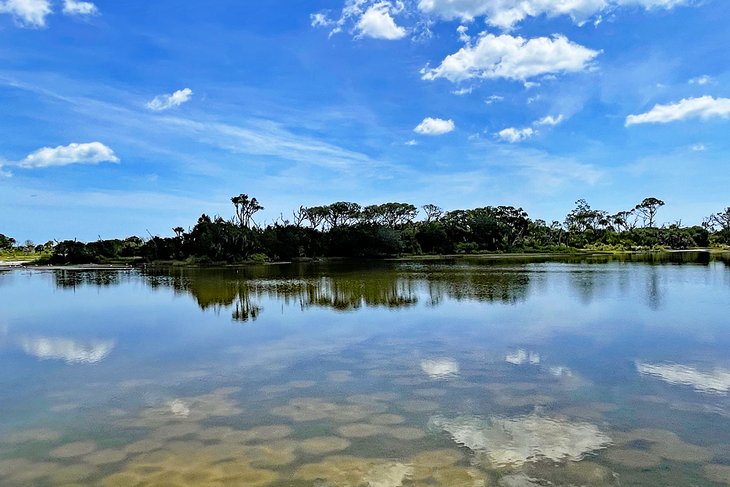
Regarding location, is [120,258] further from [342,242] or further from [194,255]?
[342,242]

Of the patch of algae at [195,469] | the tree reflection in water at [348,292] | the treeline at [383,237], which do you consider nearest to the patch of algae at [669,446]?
the patch of algae at [195,469]

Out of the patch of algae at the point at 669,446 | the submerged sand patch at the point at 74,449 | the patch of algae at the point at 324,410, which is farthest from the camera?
the patch of algae at the point at 324,410

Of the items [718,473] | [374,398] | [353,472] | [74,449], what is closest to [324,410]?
[374,398]

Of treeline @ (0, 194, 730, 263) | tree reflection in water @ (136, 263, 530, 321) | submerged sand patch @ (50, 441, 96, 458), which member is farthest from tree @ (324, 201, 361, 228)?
submerged sand patch @ (50, 441, 96, 458)

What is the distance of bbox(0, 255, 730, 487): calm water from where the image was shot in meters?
5.77

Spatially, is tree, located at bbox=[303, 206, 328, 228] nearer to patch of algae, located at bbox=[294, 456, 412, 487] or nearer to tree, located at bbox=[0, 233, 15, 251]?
tree, located at bbox=[0, 233, 15, 251]

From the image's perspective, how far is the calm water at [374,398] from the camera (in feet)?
18.9

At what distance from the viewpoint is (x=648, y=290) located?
21.9 m

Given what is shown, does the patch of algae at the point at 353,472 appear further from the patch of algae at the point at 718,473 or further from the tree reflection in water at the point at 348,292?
the tree reflection in water at the point at 348,292

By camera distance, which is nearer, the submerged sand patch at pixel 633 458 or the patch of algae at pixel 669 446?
the submerged sand patch at pixel 633 458

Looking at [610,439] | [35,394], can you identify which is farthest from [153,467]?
[610,439]

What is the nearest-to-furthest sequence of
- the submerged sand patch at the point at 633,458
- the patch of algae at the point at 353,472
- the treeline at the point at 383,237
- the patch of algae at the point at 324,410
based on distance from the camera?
the patch of algae at the point at 353,472 < the submerged sand patch at the point at 633,458 < the patch of algae at the point at 324,410 < the treeline at the point at 383,237

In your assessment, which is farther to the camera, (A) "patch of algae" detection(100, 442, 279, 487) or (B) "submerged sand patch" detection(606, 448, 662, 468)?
(B) "submerged sand patch" detection(606, 448, 662, 468)

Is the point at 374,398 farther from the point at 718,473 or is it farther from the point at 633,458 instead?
the point at 718,473
